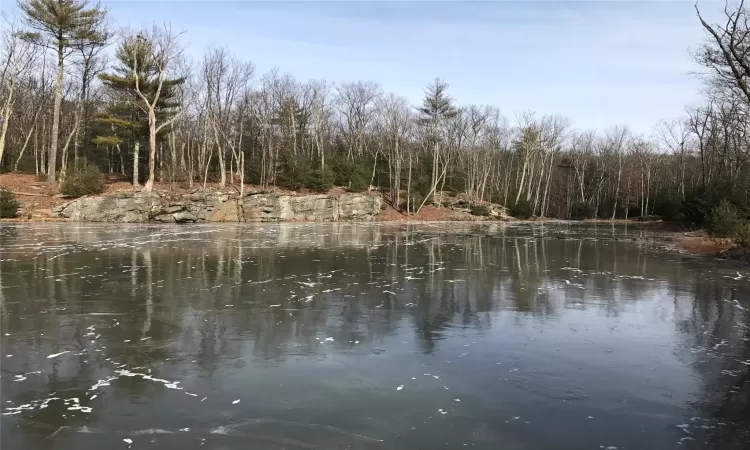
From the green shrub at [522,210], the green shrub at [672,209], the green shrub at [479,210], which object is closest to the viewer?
the green shrub at [672,209]

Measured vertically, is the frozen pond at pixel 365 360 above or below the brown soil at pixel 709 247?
below

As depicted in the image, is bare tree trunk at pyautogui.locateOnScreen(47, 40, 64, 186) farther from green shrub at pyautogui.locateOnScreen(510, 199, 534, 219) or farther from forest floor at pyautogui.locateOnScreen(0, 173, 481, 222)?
green shrub at pyautogui.locateOnScreen(510, 199, 534, 219)

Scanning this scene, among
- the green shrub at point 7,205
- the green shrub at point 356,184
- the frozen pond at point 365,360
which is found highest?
the green shrub at point 356,184

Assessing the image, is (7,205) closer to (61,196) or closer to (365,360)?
(61,196)

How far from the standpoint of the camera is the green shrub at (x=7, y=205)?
2814 centimetres

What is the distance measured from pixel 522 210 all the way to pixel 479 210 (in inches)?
292

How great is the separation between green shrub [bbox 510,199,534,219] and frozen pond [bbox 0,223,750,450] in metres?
40.7

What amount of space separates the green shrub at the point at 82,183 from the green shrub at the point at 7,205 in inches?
141

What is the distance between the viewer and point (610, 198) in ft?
216

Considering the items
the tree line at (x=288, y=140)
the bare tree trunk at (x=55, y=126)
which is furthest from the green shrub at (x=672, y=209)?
the bare tree trunk at (x=55, y=126)

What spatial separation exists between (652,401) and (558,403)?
102 centimetres

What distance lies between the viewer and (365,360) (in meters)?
5.90

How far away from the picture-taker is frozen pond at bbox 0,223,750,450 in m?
4.11

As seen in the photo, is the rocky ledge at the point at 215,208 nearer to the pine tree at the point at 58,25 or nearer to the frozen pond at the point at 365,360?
the pine tree at the point at 58,25
